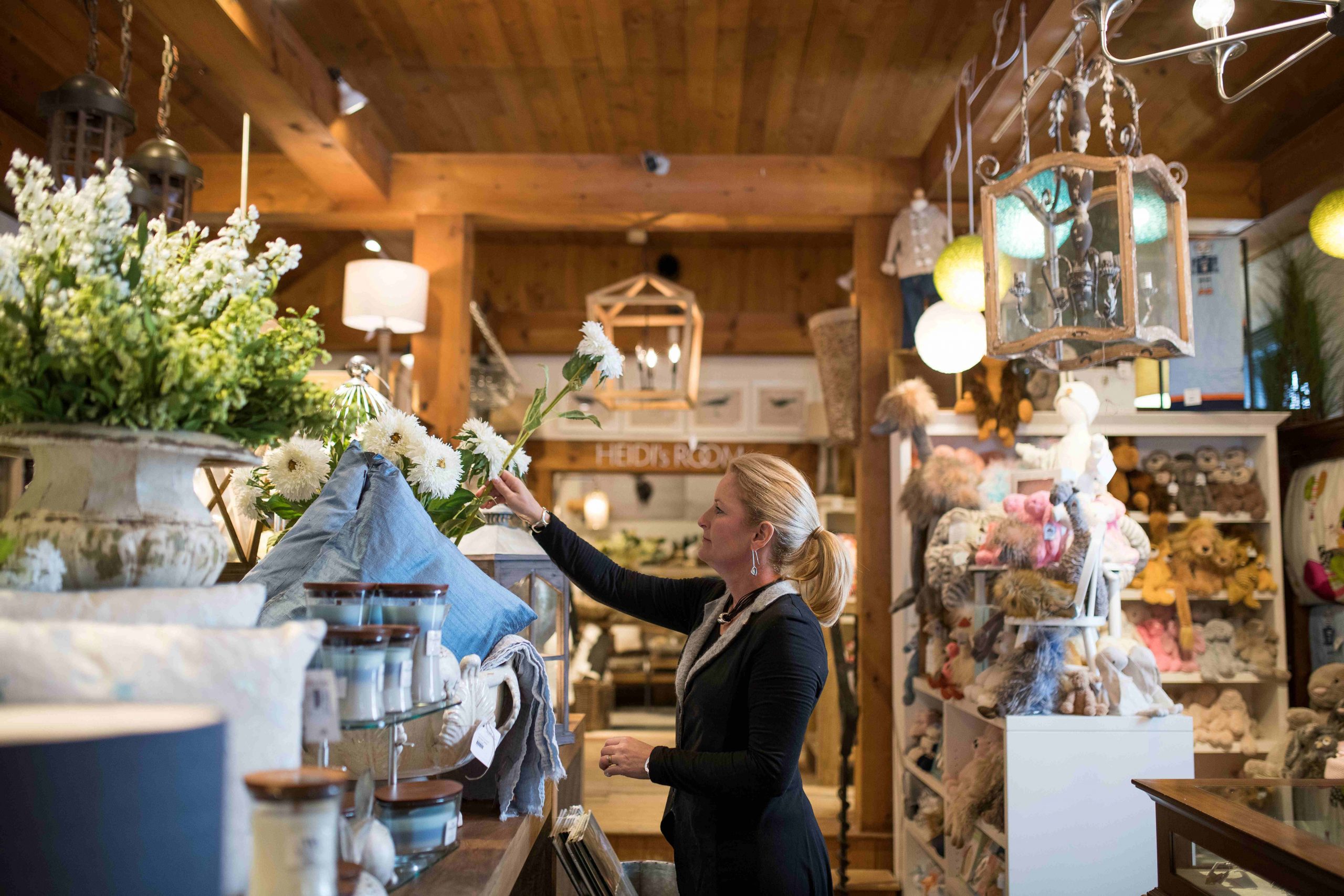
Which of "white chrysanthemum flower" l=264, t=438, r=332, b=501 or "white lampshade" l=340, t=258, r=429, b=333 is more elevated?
→ "white lampshade" l=340, t=258, r=429, b=333

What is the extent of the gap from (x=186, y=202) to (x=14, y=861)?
2.38 m

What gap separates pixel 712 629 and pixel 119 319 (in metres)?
1.29

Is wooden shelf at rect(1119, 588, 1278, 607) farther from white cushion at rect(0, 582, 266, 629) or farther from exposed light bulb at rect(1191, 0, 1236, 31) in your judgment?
white cushion at rect(0, 582, 266, 629)

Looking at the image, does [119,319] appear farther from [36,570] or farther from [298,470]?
[298,470]

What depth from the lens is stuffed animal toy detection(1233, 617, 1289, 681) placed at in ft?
13.4

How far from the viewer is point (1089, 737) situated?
2842mm

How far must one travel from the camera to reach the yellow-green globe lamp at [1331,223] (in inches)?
124

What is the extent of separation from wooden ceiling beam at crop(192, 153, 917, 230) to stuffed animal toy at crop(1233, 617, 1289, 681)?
2.41 meters

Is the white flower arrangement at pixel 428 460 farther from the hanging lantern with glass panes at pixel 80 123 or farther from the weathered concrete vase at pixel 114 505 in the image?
the hanging lantern with glass panes at pixel 80 123

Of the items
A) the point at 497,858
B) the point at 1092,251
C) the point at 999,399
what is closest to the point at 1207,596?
the point at 999,399

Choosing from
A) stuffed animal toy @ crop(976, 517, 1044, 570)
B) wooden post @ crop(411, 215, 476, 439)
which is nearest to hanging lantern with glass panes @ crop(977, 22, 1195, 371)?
stuffed animal toy @ crop(976, 517, 1044, 570)

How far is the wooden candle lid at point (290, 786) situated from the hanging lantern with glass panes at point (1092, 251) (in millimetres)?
2080

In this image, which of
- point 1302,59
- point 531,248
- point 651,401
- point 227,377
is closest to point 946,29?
point 1302,59

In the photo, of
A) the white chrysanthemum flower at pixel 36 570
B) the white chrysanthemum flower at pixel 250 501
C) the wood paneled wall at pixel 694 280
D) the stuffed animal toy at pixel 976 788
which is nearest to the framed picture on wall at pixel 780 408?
the wood paneled wall at pixel 694 280
